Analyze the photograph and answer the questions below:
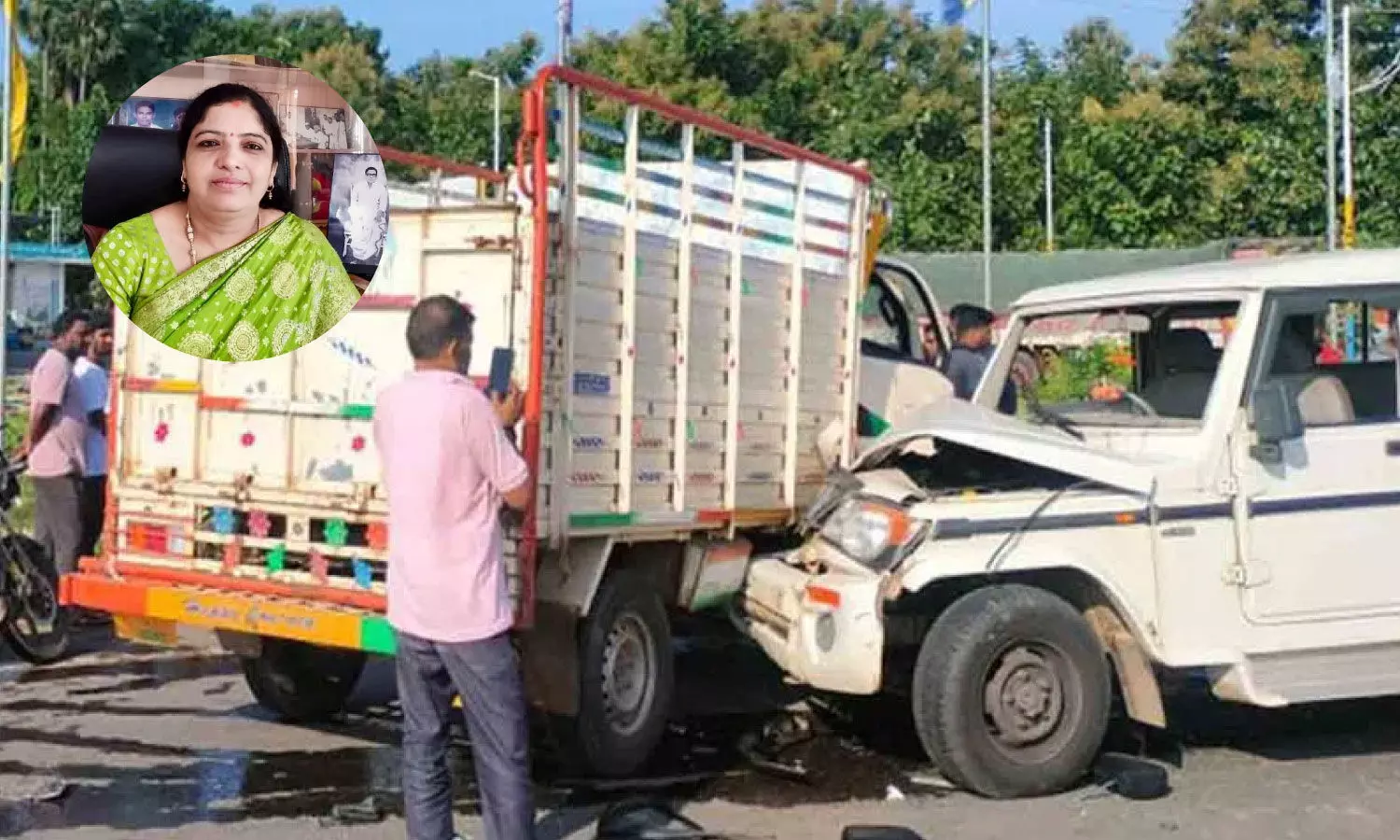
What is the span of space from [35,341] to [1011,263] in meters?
26.4

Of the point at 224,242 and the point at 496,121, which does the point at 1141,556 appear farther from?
the point at 496,121

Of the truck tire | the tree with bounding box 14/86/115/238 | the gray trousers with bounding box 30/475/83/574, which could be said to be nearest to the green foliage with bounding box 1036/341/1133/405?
the truck tire

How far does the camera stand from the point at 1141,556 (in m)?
6.38

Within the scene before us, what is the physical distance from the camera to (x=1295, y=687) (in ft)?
21.4

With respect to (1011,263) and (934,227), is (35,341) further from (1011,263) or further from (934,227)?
(1011,263)

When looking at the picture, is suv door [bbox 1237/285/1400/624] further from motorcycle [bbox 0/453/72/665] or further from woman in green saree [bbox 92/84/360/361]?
motorcycle [bbox 0/453/72/665]

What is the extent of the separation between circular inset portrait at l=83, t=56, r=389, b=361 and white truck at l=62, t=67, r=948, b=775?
0.34m

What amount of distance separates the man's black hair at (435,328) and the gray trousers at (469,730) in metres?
0.88

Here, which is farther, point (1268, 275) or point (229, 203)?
point (229, 203)

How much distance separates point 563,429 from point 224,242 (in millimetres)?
2336

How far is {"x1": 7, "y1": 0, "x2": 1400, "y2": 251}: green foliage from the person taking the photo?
30.6 m

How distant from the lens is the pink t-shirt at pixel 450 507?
488 cm

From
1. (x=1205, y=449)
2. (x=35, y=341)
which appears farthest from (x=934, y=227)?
(x=1205, y=449)

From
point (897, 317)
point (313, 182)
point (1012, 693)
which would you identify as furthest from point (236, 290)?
point (1012, 693)
